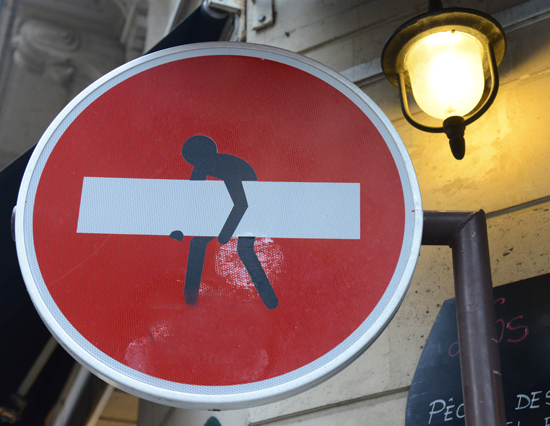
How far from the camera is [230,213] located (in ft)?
4.36

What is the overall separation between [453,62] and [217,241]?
912 millimetres

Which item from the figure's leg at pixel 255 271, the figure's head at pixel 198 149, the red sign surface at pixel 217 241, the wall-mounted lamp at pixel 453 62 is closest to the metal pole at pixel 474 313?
the red sign surface at pixel 217 241

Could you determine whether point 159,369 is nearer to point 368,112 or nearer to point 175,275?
point 175,275

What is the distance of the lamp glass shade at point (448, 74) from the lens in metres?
1.71

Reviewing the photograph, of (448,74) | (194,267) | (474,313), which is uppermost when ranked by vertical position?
(448,74)

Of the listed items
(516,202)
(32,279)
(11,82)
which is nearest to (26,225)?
(32,279)

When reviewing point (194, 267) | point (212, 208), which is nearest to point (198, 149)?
point (212, 208)

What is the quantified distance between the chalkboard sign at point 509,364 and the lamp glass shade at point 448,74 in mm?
572

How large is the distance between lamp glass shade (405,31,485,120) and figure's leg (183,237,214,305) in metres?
0.85

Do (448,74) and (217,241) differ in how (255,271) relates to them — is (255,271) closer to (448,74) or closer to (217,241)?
(217,241)

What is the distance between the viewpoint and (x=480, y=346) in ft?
4.36

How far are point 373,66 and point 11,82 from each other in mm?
5091

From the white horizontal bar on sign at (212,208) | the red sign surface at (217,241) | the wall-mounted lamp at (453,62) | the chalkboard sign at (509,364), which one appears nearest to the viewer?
the red sign surface at (217,241)

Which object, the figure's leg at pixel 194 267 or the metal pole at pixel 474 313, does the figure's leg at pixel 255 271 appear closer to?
the figure's leg at pixel 194 267
